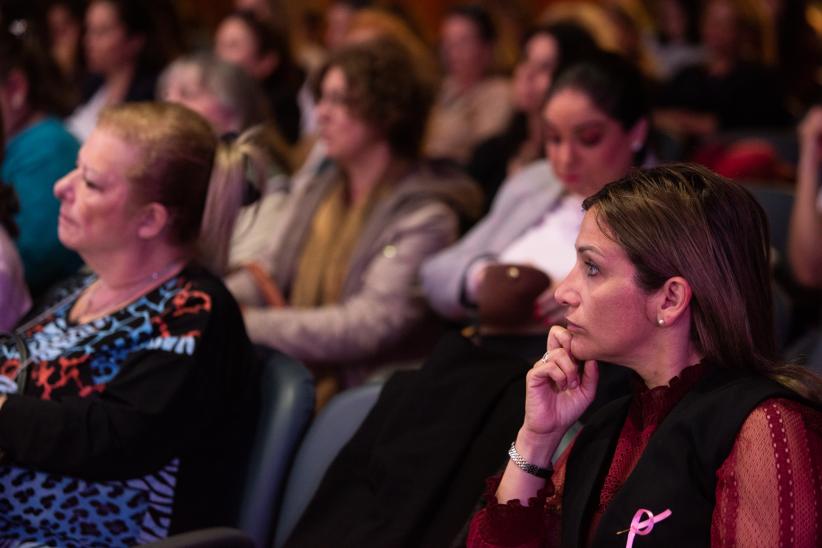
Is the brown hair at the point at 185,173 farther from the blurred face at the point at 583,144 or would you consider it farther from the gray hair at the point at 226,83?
the gray hair at the point at 226,83

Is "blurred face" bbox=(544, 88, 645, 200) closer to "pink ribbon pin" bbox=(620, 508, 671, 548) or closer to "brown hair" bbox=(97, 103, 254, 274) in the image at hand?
"brown hair" bbox=(97, 103, 254, 274)

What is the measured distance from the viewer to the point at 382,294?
294cm

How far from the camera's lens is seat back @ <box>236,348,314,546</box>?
77.3 inches

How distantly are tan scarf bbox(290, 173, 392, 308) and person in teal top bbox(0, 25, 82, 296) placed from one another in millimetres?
652

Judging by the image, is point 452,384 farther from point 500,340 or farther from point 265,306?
point 265,306

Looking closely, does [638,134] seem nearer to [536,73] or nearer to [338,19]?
[536,73]

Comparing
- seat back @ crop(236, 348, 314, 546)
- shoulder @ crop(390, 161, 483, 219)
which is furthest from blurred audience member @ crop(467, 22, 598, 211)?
seat back @ crop(236, 348, 314, 546)

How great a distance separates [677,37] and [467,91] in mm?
1944

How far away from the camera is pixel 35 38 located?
3121mm

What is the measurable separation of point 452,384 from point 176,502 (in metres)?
0.52

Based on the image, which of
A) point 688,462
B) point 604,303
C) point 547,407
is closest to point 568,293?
point 604,303

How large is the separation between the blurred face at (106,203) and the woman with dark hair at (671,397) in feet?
2.86

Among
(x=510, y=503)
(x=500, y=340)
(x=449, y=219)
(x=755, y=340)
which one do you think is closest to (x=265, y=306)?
(x=449, y=219)

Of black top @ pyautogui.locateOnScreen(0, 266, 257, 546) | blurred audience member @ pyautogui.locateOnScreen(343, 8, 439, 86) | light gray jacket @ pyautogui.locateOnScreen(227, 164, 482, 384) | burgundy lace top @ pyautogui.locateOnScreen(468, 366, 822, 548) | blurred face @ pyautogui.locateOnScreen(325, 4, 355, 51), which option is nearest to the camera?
burgundy lace top @ pyautogui.locateOnScreen(468, 366, 822, 548)
